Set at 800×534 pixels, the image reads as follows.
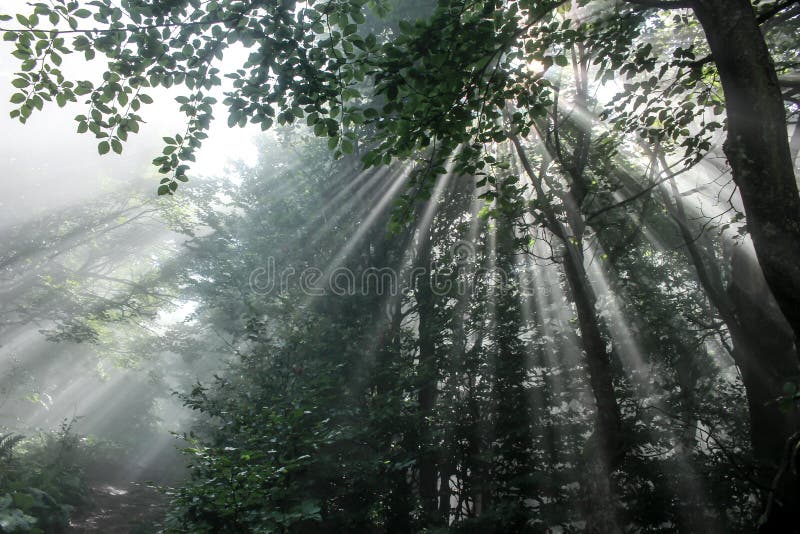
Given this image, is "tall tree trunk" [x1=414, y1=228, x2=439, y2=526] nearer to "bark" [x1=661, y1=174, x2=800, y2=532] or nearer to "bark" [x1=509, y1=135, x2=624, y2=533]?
"bark" [x1=509, y1=135, x2=624, y2=533]

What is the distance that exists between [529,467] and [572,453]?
1.01 meters

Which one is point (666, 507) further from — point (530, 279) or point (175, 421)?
point (175, 421)

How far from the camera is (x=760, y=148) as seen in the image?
6.39 feet

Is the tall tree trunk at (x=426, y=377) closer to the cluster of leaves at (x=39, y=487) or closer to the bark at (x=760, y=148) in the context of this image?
the cluster of leaves at (x=39, y=487)

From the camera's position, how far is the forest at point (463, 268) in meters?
2.67

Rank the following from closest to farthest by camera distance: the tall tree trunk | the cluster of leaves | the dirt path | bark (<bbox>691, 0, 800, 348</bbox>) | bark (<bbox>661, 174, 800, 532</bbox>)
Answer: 1. bark (<bbox>691, 0, 800, 348</bbox>)
2. bark (<bbox>661, 174, 800, 532</bbox>)
3. the cluster of leaves
4. the tall tree trunk
5. the dirt path

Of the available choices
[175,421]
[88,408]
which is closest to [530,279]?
[88,408]

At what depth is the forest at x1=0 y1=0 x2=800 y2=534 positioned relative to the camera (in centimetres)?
267

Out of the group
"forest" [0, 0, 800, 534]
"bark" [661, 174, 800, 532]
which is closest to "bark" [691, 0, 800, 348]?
"forest" [0, 0, 800, 534]

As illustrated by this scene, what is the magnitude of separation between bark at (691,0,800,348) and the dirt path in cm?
1021

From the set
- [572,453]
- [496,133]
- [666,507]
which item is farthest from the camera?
[572,453]

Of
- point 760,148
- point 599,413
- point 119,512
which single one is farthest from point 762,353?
point 119,512

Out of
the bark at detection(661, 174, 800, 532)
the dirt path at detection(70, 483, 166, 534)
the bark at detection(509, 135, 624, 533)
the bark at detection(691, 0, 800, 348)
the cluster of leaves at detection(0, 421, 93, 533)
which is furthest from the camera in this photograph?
the dirt path at detection(70, 483, 166, 534)

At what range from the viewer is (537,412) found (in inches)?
324
